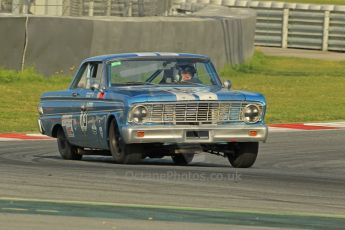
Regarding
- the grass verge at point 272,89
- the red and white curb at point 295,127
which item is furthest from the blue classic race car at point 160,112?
the grass verge at point 272,89

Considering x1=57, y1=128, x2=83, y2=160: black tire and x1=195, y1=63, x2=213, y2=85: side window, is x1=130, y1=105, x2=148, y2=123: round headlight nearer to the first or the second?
x1=195, y1=63, x2=213, y2=85: side window

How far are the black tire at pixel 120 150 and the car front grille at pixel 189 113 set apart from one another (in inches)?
13.7

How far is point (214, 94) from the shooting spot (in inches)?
545

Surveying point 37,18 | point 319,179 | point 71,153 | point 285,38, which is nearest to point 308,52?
point 285,38

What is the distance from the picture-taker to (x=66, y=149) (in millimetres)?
15555

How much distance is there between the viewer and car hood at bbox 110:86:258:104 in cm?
1362

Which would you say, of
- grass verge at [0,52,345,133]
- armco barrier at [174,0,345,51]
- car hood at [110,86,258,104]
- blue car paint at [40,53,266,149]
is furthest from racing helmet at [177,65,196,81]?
armco barrier at [174,0,345,51]

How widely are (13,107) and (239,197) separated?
502 inches

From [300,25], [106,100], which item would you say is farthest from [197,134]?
[300,25]

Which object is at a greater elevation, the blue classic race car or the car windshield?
the car windshield

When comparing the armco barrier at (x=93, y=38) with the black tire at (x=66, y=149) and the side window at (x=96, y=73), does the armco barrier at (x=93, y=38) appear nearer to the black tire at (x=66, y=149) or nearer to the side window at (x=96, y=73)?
the black tire at (x=66, y=149)

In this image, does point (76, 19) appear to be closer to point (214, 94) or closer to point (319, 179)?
point (214, 94)

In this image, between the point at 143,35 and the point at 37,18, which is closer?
the point at 37,18

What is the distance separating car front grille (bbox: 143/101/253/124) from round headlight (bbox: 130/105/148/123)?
0.14 ft
